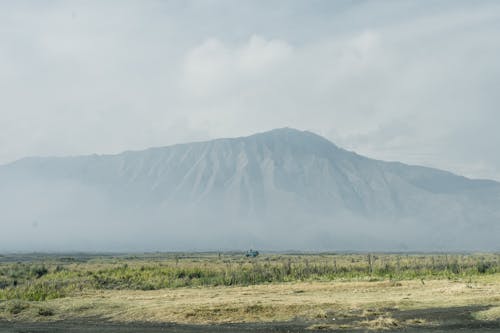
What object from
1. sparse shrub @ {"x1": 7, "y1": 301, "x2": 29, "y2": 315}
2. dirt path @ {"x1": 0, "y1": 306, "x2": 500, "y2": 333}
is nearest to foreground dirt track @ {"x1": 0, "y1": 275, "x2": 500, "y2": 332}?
dirt path @ {"x1": 0, "y1": 306, "x2": 500, "y2": 333}

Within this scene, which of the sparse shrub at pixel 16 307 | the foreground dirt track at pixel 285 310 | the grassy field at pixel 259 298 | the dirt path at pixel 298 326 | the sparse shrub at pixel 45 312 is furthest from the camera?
the sparse shrub at pixel 16 307

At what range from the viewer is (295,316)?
1382 inches

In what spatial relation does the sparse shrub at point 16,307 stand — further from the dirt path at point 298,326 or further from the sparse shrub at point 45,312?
the dirt path at point 298,326

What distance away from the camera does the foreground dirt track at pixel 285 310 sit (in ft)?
106

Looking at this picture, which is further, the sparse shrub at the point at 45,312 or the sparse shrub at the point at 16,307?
the sparse shrub at the point at 16,307

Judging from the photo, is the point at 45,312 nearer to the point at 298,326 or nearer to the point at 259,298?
the point at 259,298

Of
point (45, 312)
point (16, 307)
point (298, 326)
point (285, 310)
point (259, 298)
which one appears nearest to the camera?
point (298, 326)

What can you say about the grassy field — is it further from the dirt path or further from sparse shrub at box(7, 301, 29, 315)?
the dirt path

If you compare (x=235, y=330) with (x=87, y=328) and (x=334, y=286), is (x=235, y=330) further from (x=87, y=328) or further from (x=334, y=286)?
(x=334, y=286)

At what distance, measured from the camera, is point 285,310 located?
3656cm

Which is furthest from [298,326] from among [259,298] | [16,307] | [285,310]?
[16,307]

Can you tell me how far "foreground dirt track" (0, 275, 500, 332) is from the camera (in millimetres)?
32375

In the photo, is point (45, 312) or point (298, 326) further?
point (45, 312)

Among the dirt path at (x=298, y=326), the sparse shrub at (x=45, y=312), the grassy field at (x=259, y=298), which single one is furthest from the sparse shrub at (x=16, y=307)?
the dirt path at (x=298, y=326)
